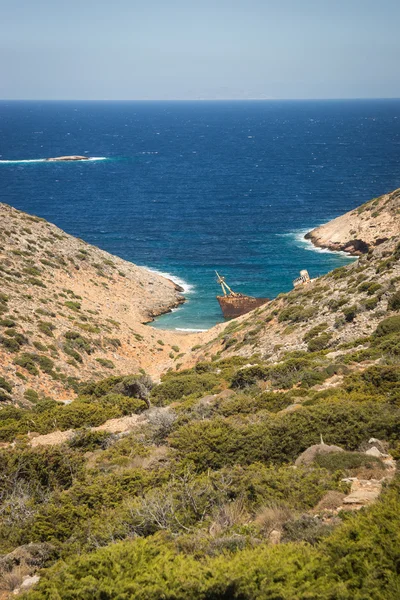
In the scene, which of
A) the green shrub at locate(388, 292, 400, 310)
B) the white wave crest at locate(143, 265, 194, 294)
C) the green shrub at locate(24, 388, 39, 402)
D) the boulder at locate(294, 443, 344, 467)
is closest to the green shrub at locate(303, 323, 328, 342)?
the green shrub at locate(388, 292, 400, 310)

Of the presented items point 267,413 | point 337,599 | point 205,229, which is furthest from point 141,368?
point 205,229

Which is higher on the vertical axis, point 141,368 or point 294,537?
point 294,537

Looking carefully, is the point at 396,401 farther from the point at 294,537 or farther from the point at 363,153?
the point at 363,153

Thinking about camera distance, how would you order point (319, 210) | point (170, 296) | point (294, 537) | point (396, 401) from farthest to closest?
point (319, 210) → point (170, 296) → point (396, 401) → point (294, 537)

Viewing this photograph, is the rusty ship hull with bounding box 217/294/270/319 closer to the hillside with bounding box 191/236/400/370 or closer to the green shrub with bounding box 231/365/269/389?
the hillside with bounding box 191/236/400/370

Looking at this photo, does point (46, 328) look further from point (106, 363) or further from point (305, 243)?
point (305, 243)

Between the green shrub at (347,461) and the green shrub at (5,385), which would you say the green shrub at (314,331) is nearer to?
the green shrub at (5,385)
